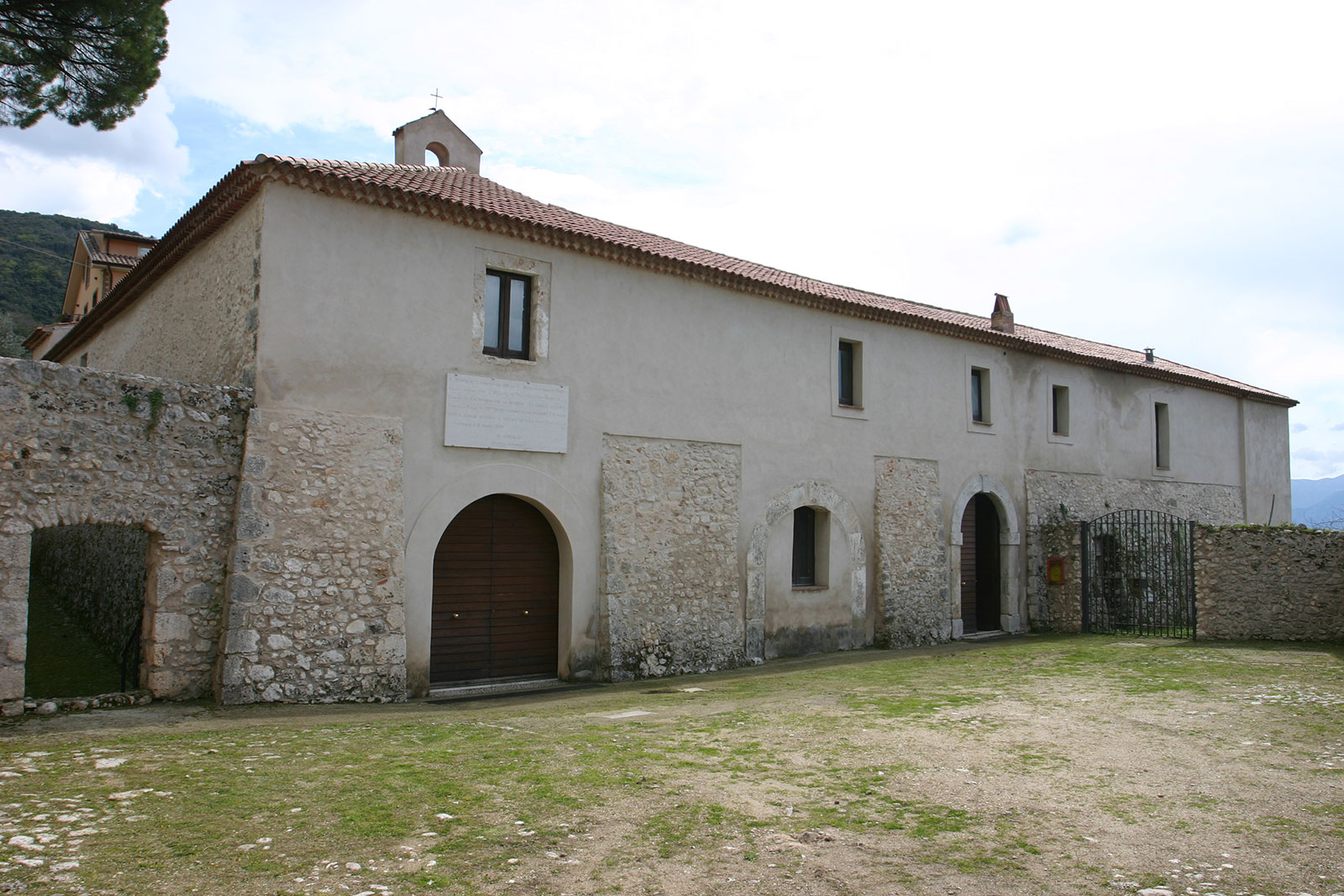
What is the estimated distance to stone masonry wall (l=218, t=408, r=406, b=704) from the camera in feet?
30.6

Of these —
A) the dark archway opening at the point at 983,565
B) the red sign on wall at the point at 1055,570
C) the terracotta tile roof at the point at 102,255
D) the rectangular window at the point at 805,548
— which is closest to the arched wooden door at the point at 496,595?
the rectangular window at the point at 805,548

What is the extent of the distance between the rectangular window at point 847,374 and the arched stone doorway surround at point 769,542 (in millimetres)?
1781

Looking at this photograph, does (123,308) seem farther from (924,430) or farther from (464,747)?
(924,430)

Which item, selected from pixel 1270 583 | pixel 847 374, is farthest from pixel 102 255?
pixel 1270 583

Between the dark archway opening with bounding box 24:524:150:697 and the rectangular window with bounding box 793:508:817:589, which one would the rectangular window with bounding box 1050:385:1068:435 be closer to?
the rectangular window with bounding box 793:508:817:589

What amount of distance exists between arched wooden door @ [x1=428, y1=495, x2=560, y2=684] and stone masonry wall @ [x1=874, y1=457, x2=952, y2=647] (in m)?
6.56

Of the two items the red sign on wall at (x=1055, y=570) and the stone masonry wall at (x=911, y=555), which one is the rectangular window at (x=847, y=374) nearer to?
the stone masonry wall at (x=911, y=555)

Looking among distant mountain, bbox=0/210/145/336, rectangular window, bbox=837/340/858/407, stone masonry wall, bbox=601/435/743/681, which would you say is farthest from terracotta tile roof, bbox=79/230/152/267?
rectangular window, bbox=837/340/858/407

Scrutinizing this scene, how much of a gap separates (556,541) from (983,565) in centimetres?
1058

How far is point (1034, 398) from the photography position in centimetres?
1923

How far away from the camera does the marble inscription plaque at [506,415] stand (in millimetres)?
11172

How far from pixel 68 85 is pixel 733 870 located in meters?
14.0

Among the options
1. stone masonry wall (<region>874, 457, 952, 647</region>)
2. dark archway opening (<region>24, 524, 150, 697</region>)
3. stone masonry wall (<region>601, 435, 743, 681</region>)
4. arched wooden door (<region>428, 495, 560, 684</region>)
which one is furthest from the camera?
stone masonry wall (<region>874, 457, 952, 647</region>)

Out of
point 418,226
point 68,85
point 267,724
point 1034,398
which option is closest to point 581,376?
point 418,226
